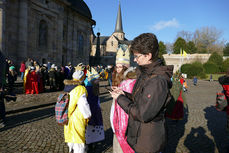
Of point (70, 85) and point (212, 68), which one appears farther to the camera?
point (212, 68)

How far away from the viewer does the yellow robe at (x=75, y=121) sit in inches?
116

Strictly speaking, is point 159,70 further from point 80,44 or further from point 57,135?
point 80,44

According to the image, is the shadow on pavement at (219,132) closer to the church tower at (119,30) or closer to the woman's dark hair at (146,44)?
the woman's dark hair at (146,44)

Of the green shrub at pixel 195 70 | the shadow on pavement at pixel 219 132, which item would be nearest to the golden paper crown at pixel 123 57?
the shadow on pavement at pixel 219 132

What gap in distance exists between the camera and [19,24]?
53.6 ft

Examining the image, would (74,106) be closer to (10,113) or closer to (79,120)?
(79,120)

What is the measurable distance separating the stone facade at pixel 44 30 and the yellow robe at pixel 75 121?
47.8ft

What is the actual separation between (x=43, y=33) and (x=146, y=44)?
20735 mm

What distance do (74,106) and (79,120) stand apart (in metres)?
0.27

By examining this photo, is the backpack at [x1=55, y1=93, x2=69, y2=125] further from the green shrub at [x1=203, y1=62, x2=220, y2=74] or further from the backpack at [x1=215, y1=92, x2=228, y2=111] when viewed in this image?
the green shrub at [x1=203, y1=62, x2=220, y2=74]

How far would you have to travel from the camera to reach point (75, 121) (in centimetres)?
297

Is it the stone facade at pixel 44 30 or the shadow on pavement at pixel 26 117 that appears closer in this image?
the shadow on pavement at pixel 26 117

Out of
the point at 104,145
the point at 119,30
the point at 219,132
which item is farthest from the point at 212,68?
the point at 104,145

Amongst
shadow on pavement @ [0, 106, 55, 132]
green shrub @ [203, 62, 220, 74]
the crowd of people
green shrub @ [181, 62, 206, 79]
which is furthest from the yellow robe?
green shrub @ [203, 62, 220, 74]
